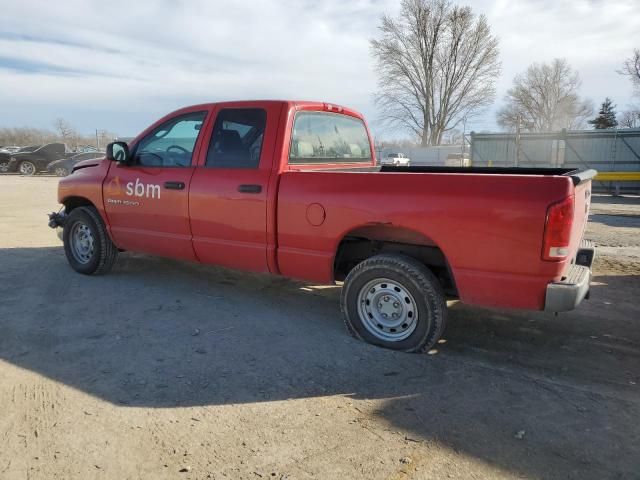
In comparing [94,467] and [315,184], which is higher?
[315,184]

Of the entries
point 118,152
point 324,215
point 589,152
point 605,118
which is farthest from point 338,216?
point 605,118

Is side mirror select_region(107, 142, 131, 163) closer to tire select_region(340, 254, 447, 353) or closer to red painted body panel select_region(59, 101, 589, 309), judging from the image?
red painted body panel select_region(59, 101, 589, 309)

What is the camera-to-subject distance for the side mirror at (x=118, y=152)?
5332 millimetres

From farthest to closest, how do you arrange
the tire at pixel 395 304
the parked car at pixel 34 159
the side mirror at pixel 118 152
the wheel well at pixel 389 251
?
→ 1. the parked car at pixel 34 159
2. the side mirror at pixel 118 152
3. the wheel well at pixel 389 251
4. the tire at pixel 395 304

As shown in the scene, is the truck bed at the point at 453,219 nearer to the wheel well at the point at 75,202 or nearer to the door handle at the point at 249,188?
the door handle at the point at 249,188

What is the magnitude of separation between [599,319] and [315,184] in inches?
120

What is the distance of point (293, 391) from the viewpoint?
3244 mm

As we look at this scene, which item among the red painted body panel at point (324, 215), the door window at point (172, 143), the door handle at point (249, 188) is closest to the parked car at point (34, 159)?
the red painted body panel at point (324, 215)

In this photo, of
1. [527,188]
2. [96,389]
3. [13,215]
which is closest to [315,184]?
[527,188]

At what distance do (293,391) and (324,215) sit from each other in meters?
1.45

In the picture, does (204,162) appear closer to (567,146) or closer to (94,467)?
(94,467)

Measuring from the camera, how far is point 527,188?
10.4 ft

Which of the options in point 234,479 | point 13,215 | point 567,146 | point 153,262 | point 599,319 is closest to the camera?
point 234,479

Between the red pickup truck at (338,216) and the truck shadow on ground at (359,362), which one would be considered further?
the red pickup truck at (338,216)
